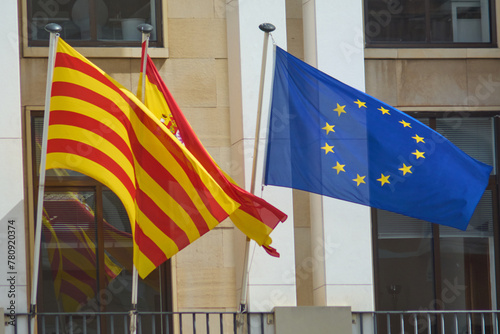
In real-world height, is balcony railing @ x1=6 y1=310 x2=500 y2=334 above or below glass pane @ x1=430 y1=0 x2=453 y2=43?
below

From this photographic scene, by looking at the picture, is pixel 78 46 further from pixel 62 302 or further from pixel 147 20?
pixel 62 302

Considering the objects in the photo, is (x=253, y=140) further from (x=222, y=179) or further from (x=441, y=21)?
(x=441, y=21)

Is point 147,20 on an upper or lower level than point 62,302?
upper

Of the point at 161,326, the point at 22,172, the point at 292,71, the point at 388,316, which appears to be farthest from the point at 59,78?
the point at 388,316

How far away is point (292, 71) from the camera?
49.7 ft

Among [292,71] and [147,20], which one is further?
[147,20]

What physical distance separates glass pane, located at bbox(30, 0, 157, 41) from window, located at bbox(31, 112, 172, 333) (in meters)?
1.43

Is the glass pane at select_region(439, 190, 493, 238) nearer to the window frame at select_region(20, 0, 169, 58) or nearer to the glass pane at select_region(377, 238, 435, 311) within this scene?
the glass pane at select_region(377, 238, 435, 311)

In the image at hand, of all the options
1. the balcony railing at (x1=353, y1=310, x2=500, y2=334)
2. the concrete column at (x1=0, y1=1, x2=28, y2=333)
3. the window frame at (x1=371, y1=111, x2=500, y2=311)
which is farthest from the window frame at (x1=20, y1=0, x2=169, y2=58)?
the balcony railing at (x1=353, y1=310, x2=500, y2=334)

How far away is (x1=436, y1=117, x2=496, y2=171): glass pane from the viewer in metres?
18.0

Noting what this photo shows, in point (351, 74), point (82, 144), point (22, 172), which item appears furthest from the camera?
point (351, 74)

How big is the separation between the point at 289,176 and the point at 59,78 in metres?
3.18

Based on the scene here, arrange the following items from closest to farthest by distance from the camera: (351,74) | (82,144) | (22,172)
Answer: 1. (82,144)
2. (22,172)
3. (351,74)

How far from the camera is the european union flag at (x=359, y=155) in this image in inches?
591
